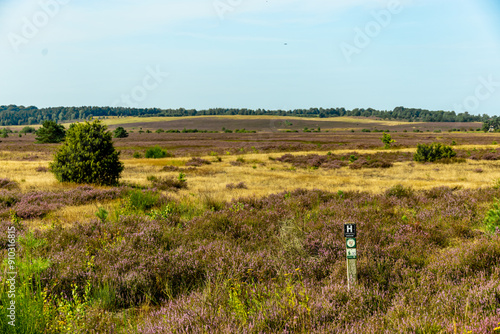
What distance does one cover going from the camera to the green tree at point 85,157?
1546 centimetres

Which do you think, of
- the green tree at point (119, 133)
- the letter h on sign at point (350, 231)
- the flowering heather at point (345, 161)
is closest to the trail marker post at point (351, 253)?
the letter h on sign at point (350, 231)

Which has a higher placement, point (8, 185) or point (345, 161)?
point (8, 185)

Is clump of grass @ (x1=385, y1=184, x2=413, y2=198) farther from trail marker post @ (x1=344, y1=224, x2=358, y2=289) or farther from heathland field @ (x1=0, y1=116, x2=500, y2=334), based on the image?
trail marker post @ (x1=344, y1=224, x2=358, y2=289)

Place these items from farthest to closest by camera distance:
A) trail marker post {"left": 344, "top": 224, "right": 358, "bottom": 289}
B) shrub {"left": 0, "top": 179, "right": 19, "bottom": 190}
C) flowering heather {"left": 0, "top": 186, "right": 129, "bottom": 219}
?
shrub {"left": 0, "top": 179, "right": 19, "bottom": 190} → flowering heather {"left": 0, "top": 186, "right": 129, "bottom": 219} → trail marker post {"left": 344, "top": 224, "right": 358, "bottom": 289}

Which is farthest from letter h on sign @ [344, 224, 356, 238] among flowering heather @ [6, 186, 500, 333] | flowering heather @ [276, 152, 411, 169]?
flowering heather @ [276, 152, 411, 169]

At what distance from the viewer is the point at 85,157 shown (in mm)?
15578

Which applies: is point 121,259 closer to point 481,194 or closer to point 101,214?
point 101,214

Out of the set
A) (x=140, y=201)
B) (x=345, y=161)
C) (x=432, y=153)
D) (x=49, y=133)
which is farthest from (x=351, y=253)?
(x=49, y=133)

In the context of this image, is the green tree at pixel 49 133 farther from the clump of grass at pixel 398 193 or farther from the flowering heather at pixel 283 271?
the clump of grass at pixel 398 193

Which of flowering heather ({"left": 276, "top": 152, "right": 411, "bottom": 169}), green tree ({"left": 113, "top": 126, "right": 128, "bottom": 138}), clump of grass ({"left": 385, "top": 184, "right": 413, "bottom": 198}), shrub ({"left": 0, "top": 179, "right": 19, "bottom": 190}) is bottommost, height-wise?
flowering heather ({"left": 276, "top": 152, "right": 411, "bottom": 169})

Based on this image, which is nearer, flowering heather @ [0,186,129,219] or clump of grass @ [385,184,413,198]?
flowering heather @ [0,186,129,219]

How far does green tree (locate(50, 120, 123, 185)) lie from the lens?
15461 millimetres

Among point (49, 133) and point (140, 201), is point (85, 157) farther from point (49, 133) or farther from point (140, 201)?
point (49, 133)

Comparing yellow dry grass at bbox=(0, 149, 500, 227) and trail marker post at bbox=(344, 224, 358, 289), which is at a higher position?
trail marker post at bbox=(344, 224, 358, 289)
